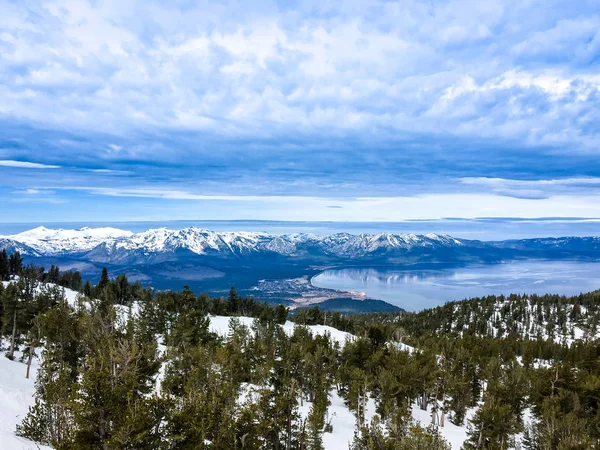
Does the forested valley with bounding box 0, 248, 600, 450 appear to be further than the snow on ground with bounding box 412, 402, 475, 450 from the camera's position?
No

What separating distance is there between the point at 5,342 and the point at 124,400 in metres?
60.6

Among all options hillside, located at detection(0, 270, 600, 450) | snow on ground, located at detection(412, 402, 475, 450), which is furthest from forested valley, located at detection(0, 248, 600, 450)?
snow on ground, located at detection(412, 402, 475, 450)

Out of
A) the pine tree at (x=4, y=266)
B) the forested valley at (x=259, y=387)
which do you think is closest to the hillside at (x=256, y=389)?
the forested valley at (x=259, y=387)

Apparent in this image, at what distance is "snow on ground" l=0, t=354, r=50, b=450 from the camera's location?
21859 mm

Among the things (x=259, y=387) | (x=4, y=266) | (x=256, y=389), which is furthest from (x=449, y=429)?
(x=4, y=266)

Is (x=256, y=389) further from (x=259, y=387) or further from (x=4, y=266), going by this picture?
(x=4, y=266)

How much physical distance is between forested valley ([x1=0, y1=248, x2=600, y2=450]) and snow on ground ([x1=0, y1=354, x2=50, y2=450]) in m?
1.19

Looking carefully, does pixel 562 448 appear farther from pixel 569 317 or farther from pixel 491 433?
pixel 569 317

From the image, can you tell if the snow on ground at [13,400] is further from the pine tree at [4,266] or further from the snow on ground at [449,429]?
the pine tree at [4,266]

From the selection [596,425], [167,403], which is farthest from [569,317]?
[167,403]

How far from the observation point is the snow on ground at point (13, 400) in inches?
861

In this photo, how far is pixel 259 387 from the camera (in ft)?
171

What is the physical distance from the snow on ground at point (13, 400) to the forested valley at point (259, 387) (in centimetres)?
119

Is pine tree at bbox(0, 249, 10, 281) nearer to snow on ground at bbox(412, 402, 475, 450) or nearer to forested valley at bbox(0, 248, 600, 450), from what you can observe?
forested valley at bbox(0, 248, 600, 450)
